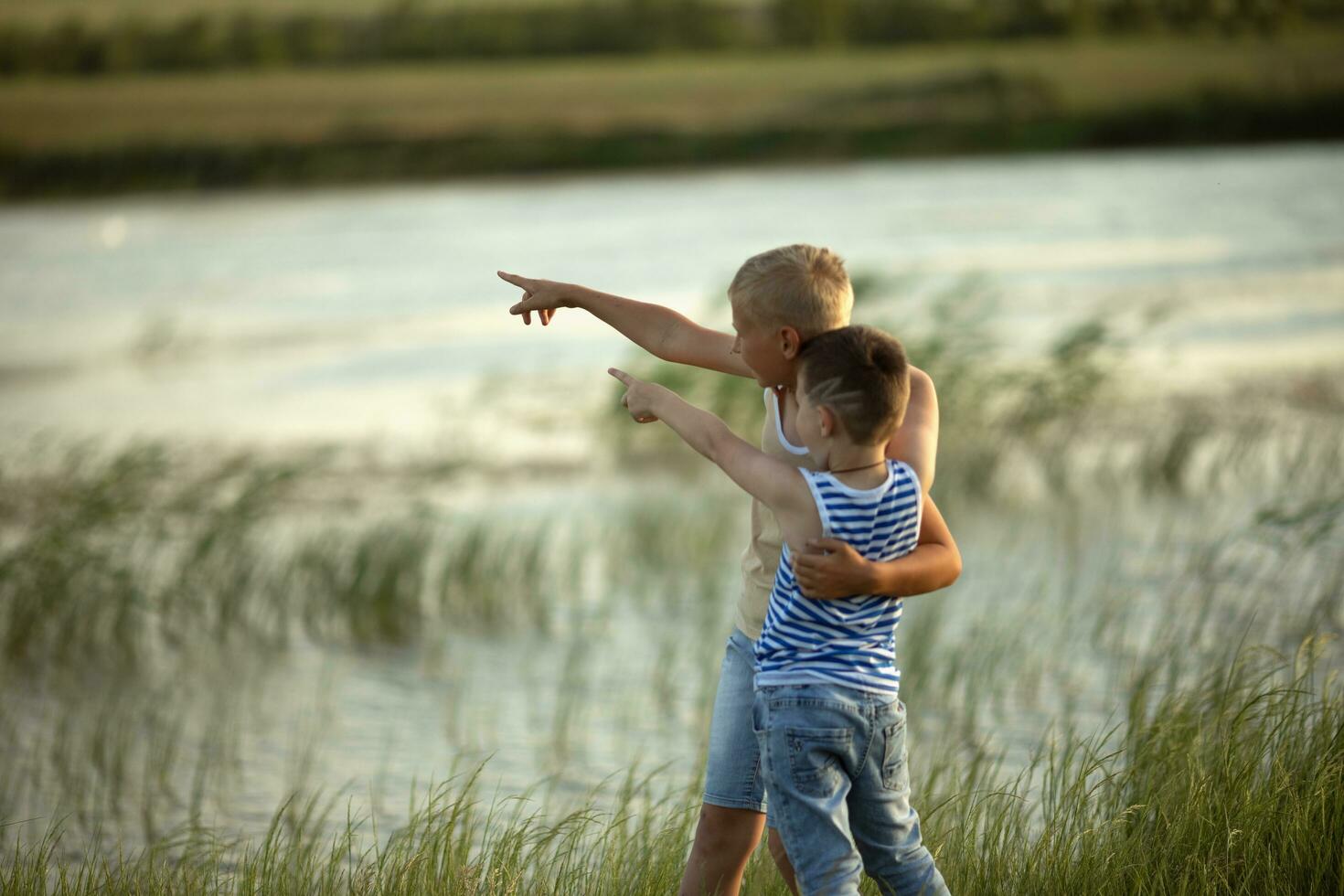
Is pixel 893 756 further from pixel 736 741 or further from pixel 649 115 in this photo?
pixel 649 115

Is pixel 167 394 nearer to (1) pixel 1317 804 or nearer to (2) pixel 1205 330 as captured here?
(2) pixel 1205 330

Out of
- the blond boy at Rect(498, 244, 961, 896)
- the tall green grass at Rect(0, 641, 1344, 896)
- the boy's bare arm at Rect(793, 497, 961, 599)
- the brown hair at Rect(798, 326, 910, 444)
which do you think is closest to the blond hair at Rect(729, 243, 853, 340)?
the blond boy at Rect(498, 244, 961, 896)

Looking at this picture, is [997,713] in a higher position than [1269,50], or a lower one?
lower

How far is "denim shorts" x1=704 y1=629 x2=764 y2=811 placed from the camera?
274 centimetres

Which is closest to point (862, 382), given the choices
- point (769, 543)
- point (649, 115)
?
point (769, 543)

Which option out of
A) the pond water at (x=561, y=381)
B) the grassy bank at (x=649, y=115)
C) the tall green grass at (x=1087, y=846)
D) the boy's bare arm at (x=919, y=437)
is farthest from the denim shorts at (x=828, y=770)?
the grassy bank at (x=649, y=115)

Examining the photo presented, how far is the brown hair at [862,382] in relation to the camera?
2.39m

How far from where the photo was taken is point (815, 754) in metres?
2.43

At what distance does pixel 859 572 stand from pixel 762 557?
0.43m

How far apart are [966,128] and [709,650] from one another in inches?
1386

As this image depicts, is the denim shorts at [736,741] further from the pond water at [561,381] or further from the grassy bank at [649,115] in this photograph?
the grassy bank at [649,115]

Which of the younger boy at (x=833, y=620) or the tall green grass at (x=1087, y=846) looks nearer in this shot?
the younger boy at (x=833, y=620)

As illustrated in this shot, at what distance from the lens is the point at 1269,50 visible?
3123cm

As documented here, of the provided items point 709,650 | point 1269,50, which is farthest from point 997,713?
point 1269,50
